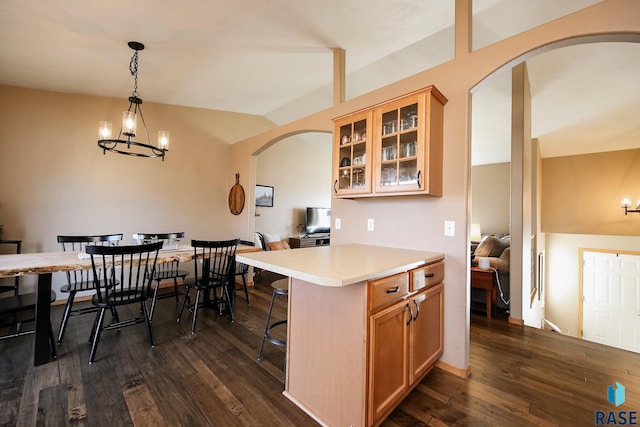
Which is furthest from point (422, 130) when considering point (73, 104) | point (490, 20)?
point (73, 104)

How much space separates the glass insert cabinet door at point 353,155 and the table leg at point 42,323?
2447mm

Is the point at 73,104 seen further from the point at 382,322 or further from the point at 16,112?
the point at 382,322

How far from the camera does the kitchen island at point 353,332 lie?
4.59ft

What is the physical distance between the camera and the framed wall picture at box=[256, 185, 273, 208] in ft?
19.2

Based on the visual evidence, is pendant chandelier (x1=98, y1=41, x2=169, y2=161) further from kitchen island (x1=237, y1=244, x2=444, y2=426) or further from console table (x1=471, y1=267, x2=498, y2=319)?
console table (x1=471, y1=267, x2=498, y2=319)

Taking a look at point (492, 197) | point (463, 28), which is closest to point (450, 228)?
point (463, 28)

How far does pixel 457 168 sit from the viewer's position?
2104 millimetres

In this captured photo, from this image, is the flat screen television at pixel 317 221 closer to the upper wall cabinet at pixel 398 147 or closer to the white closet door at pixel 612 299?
the upper wall cabinet at pixel 398 147

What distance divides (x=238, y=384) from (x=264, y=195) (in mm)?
4403

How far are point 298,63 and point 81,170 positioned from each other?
3.20 meters

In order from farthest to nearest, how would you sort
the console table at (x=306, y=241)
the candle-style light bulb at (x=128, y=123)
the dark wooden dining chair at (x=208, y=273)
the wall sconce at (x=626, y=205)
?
1. the console table at (x=306, y=241)
2. the wall sconce at (x=626, y=205)
3. the dark wooden dining chair at (x=208, y=273)
4. the candle-style light bulb at (x=128, y=123)

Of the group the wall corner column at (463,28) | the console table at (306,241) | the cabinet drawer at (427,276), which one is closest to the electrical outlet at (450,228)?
the cabinet drawer at (427,276)

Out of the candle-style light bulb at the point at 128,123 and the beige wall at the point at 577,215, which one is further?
the beige wall at the point at 577,215

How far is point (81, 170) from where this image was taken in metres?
3.69
